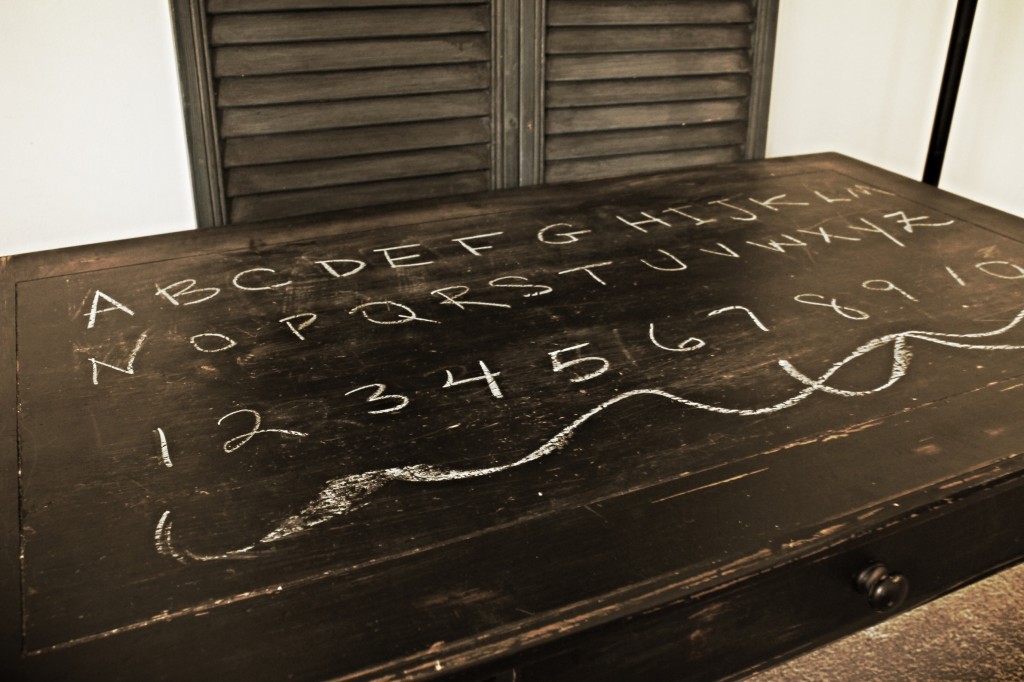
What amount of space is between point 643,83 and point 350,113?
77cm

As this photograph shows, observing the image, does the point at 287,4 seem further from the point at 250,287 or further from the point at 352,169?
the point at 250,287

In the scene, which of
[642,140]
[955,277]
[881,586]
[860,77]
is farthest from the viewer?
[860,77]

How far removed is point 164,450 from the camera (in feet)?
3.05

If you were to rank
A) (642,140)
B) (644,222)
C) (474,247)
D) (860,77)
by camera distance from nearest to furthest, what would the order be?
1. (474,247)
2. (644,222)
3. (642,140)
4. (860,77)

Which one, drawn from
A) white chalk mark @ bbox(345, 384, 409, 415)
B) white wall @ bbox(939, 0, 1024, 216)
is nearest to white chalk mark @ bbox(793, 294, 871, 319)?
white chalk mark @ bbox(345, 384, 409, 415)

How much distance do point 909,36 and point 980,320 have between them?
189 cm

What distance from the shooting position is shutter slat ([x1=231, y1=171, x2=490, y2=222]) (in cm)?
206

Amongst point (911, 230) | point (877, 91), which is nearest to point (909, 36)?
point (877, 91)

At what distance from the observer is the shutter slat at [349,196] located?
2057 mm

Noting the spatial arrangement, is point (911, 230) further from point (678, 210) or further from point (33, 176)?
point (33, 176)

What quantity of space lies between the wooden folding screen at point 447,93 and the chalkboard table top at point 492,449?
572 mm

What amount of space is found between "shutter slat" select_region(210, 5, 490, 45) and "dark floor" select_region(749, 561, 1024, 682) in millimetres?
1489

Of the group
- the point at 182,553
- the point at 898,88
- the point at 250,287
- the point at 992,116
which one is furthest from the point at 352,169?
the point at 992,116

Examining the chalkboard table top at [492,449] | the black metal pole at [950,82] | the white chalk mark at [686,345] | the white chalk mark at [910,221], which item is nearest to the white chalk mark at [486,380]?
the chalkboard table top at [492,449]
